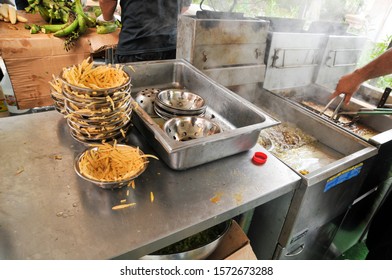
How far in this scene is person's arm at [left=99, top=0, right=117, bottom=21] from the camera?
125 inches

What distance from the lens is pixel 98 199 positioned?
3.68ft

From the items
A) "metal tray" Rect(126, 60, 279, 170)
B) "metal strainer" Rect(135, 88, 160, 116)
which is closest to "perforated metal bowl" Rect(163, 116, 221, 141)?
"metal tray" Rect(126, 60, 279, 170)

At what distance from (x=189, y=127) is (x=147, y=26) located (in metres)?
1.49

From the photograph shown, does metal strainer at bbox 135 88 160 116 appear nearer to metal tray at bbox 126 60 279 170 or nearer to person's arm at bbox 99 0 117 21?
metal tray at bbox 126 60 279 170

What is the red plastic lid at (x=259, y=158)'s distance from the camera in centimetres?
142

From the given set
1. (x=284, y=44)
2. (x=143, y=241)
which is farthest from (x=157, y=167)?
(x=284, y=44)

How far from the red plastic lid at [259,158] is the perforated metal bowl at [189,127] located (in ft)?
0.89

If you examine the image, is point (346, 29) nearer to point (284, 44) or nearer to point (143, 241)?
point (284, 44)

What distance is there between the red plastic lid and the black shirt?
1788 mm

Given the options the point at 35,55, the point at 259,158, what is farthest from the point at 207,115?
the point at 35,55

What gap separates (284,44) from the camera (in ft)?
7.92

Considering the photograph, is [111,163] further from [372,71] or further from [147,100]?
[372,71]
